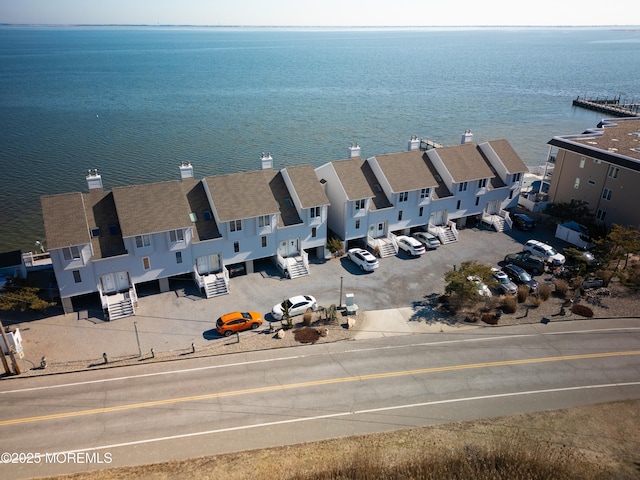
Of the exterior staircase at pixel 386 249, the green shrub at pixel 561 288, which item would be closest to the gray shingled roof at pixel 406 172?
the exterior staircase at pixel 386 249

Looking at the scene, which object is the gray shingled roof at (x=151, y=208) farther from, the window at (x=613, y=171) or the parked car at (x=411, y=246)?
the window at (x=613, y=171)

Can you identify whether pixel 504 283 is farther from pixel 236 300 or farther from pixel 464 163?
pixel 236 300

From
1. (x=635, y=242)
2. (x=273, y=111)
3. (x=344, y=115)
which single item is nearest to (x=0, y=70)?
(x=273, y=111)

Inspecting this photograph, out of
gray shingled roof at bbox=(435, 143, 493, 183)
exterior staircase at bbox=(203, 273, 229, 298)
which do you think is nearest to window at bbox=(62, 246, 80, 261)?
exterior staircase at bbox=(203, 273, 229, 298)

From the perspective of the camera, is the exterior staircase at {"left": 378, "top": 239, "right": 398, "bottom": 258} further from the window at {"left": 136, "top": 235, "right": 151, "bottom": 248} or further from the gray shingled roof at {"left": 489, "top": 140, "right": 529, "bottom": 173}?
the window at {"left": 136, "top": 235, "right": 151, "bottom": 248}

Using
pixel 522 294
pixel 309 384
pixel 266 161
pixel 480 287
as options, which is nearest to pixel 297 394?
pixel 309 384
